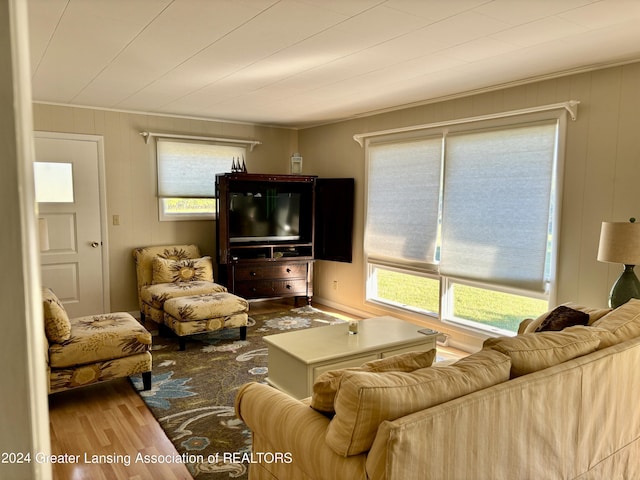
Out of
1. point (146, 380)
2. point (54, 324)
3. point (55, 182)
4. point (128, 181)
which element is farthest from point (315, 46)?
point (55, 182)

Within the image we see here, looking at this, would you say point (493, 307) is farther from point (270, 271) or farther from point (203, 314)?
point (203, 314)

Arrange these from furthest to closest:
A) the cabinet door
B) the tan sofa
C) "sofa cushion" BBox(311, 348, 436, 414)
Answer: the cabinet door → "sofa cushion" BBox(311, 348, 436, 414) → the tan sofa

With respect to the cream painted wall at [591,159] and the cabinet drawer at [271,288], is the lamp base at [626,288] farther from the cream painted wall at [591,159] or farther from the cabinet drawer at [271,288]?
the cabinet drawer at [271,288]

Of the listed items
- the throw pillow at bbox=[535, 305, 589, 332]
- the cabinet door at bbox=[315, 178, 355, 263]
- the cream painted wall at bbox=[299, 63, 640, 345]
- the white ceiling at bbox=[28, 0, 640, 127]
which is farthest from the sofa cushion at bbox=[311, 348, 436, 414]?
the cabinet door at bbox=[315, 178, 355, 263]

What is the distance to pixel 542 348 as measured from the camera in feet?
5.98

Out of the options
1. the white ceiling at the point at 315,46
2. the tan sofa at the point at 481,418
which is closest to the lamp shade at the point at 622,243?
the tan sofa at the point at 481,418

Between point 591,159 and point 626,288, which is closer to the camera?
point 626,288

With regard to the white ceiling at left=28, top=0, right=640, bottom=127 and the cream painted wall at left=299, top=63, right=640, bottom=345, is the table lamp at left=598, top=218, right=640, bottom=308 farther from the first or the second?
the white ceiling at left=28, top=0, right=640, bottom=127

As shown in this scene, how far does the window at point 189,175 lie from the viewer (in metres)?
5.40

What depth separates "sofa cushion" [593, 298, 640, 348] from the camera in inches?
81.9

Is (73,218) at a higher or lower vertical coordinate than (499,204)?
lower

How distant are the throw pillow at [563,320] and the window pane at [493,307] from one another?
1.32 metres

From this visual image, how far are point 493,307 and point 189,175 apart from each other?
3.76 meters

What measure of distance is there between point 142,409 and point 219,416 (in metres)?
0.54
